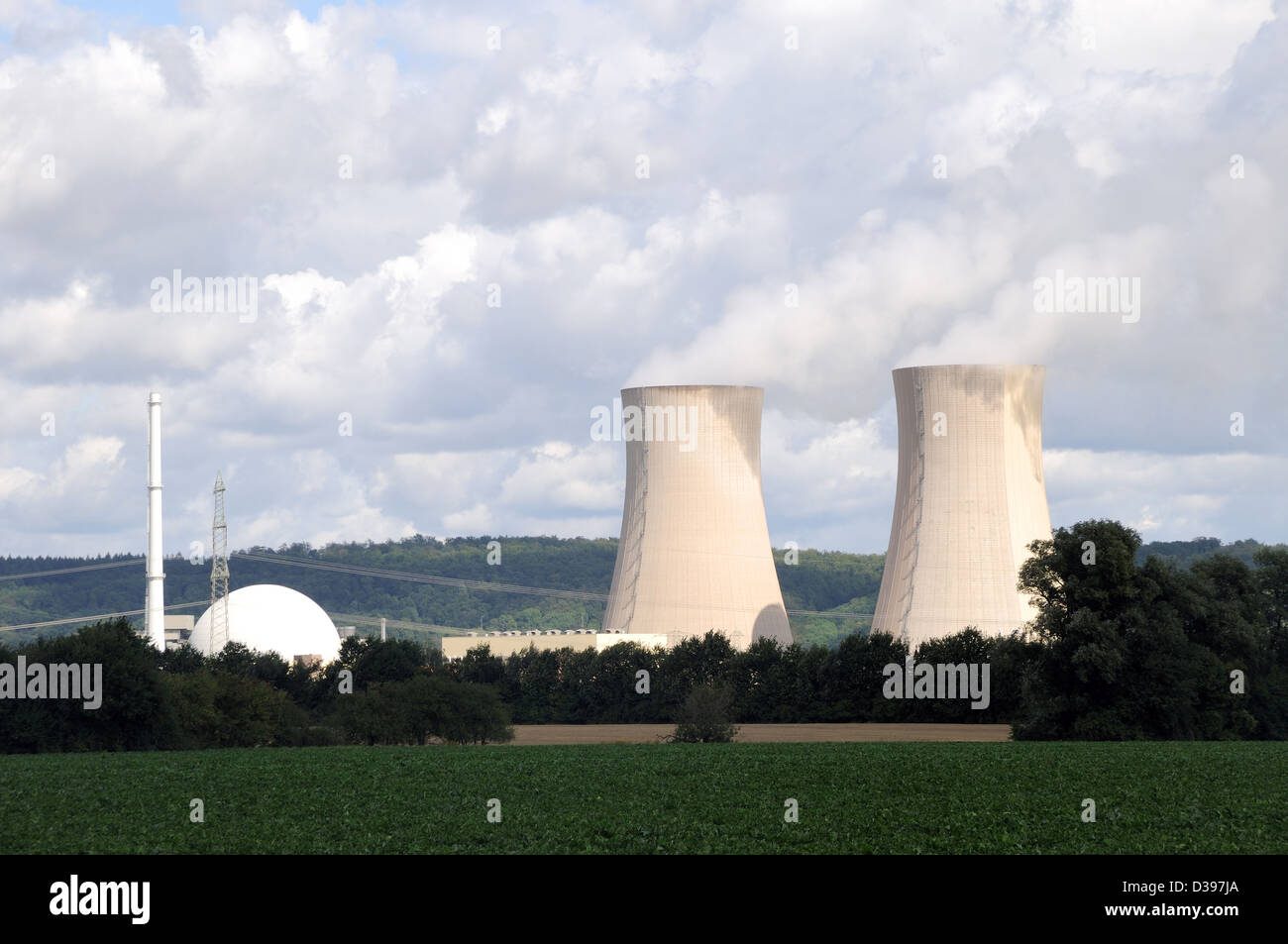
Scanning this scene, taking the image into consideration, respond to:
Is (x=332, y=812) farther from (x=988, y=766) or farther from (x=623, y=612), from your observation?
(x=623, y=612)

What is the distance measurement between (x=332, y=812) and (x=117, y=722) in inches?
669

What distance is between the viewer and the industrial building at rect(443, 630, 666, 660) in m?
47.5

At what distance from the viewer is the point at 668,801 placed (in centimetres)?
1952

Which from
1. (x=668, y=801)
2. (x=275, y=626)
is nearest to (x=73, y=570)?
(x=275, y=626)

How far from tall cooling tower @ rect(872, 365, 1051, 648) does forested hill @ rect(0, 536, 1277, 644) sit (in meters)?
69.7

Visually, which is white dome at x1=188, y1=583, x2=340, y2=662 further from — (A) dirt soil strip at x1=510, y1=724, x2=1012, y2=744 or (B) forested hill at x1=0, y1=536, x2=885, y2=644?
(B) forested hill at x1=0, y1=536, x2=885, y2=644

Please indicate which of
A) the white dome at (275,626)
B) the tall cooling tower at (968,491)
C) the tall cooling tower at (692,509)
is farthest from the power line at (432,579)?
the tall cooling tower at (968,491)

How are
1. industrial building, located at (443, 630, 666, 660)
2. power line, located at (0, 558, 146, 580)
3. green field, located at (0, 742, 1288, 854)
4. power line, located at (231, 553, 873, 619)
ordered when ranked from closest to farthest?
green field, located at (0, 742, 1288, 854) < industrial building, located at (443, 630, 666, 660) < power line, located at (231, 553, 873, 619) < power line, located at (0, 558, 146, 580)

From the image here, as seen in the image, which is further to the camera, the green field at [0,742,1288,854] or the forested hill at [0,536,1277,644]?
the forested hill at [0,536,1277,644]

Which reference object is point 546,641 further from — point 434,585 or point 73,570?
point 73,570

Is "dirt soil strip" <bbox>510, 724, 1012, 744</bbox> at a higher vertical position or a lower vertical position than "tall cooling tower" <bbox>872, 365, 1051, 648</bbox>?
lower

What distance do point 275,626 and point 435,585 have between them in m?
70.8

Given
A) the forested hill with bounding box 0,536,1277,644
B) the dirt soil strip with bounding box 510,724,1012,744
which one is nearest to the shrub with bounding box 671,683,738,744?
the dirt soil strip with bounding box 510,724,1012,744
